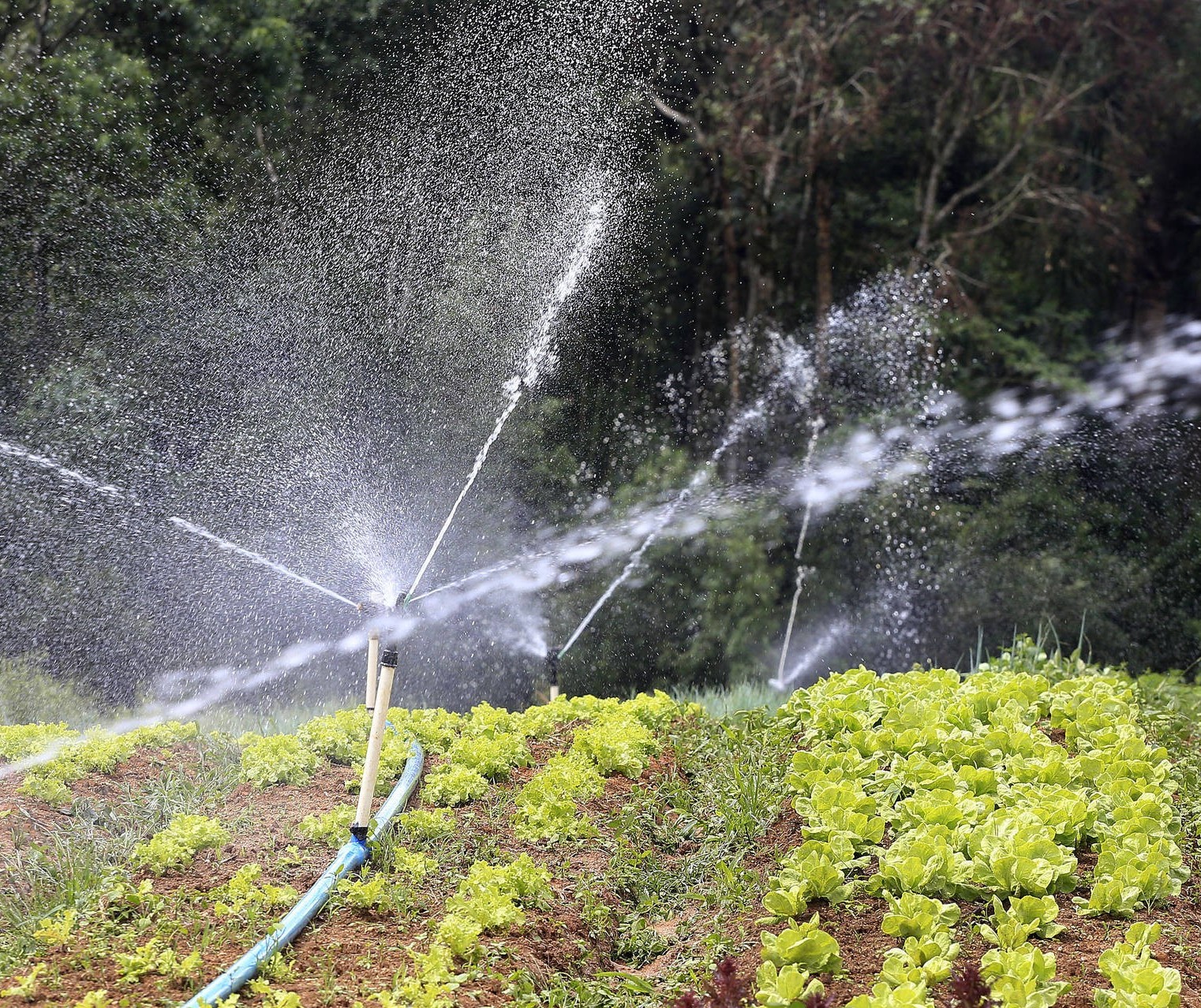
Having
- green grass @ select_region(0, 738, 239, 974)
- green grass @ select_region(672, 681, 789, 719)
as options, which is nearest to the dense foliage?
green grass @ select_region(672, 681, 789, 719)

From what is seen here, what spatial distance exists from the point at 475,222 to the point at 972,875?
8.10 meters

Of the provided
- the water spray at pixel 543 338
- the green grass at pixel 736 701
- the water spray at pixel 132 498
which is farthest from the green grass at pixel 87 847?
the water spray at pixel 543 338

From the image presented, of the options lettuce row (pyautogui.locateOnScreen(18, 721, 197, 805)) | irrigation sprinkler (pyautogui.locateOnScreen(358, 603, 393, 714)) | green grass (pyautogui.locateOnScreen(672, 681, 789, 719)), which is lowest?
green grass (pyautogui.locateOnScreen(672, 681, 789, 719))

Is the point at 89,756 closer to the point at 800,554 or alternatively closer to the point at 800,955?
the point at 800,955

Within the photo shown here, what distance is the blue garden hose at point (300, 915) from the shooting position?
2.61 meters

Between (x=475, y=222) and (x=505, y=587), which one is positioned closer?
(x=505, y=587)

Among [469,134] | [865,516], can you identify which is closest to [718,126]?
[469,134]

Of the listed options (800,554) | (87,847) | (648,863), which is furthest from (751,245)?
(87,847)

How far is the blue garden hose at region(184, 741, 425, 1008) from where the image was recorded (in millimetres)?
Result: 2607

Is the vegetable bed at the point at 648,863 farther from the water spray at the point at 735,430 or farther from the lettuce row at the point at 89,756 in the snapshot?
the water spray at the point at 735,430

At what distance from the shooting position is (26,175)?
27.4 feet

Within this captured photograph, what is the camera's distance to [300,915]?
9.86 ft

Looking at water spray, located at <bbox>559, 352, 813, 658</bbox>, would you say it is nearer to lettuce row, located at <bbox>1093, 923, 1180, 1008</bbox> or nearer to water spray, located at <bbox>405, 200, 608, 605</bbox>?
water spray, located at <bbox>405, 200, 608, 605</bbox>

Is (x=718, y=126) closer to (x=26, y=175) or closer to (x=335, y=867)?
(x=26, y=175)
